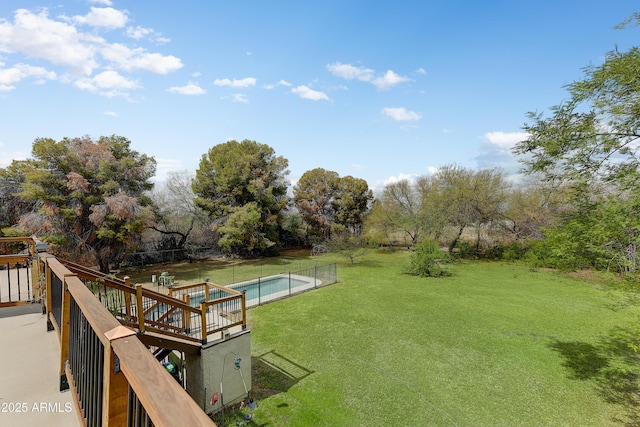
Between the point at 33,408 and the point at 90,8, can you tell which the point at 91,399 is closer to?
the point at 33,408

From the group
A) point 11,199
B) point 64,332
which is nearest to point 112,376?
point 64,332

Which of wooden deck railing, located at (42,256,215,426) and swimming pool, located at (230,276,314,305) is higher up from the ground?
wooden deck railing, located at (42,256,215,426)

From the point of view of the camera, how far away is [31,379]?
2236mm

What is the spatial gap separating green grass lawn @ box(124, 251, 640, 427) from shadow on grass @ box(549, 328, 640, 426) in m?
0.03

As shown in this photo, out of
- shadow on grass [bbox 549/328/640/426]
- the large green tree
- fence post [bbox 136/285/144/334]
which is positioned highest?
the large green tree

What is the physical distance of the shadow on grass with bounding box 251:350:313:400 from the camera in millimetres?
5422

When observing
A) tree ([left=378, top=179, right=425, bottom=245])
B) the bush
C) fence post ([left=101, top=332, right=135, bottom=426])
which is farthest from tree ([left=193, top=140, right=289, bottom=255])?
fence post ([left=101, top=332, right=135, bottom=426])

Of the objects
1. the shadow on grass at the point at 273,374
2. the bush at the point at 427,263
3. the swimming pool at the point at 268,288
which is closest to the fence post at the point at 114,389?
the shadow on grass at the point at 273,374

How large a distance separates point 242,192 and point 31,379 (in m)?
16.8

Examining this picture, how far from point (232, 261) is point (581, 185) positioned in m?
17.8

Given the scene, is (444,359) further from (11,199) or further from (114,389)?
(11,199)

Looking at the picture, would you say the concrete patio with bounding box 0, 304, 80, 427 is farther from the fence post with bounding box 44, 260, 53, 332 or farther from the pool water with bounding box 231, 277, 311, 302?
the pool water with bounding box 231, 277, 311, 302

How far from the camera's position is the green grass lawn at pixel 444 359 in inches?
190

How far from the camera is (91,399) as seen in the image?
1.52 m
